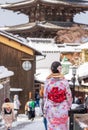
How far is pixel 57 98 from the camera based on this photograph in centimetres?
813

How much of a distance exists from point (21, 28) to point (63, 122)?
44.1m

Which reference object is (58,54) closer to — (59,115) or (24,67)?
(24,67)

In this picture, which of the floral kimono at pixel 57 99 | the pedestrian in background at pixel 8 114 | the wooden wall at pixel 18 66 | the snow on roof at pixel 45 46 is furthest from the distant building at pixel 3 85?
the snow on roof at pixel 45 46

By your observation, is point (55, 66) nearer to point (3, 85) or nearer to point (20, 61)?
point (3, 85)

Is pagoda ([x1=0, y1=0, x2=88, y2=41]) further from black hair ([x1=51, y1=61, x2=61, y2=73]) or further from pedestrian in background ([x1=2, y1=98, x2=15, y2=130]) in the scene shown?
black hair ([x1=51, y1=61, x2=61, y2=73])

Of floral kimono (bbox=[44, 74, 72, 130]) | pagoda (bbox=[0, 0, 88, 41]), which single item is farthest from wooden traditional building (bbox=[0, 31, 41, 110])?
floral kimono (bbox=[44, 74, 72, 130])

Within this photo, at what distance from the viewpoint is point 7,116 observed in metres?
14.6

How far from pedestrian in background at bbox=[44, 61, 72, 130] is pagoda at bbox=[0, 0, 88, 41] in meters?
41.7

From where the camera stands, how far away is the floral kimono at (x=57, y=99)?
26.8 ft

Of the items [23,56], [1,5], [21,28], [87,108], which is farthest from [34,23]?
[87,108]

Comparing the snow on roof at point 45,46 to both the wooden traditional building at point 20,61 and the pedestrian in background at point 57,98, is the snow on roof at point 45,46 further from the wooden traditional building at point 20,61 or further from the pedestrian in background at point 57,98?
the pedestrian in background at point 57,98

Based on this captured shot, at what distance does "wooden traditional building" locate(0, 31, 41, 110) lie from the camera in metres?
30.6

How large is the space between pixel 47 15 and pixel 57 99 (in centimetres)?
4582

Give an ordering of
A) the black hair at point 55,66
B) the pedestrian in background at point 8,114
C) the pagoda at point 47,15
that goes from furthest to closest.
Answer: the pagoda at point 47,15 < the pedestrian in background at point 8,114 < the black hair at point 55,66
